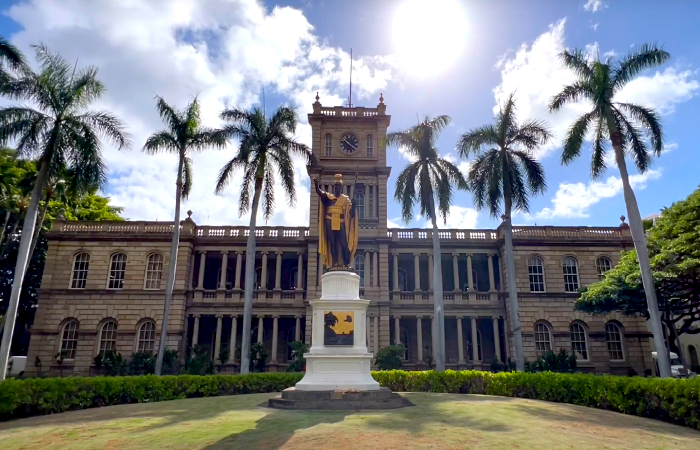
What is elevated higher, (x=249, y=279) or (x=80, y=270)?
(x=80, y=270)

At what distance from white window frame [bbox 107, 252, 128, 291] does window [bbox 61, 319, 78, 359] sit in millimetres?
2955

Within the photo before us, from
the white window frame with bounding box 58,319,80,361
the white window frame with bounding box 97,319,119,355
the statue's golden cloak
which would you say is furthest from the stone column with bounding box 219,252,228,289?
the statue's golden cloak

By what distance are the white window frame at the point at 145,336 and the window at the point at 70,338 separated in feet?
11.9

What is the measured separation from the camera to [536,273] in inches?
1177

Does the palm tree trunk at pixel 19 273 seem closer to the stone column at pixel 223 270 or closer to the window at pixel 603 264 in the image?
the stone column at pixel 223 270

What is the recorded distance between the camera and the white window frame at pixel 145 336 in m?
28.7

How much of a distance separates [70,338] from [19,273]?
14899 millimetres

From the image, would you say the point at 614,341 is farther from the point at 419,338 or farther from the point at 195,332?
the point at 195,332

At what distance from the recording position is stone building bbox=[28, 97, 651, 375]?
93.7 feet

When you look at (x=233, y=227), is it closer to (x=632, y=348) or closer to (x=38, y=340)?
(x=38, y=340)

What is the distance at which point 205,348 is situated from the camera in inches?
1137

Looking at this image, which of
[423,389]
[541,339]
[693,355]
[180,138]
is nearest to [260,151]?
[180,138]

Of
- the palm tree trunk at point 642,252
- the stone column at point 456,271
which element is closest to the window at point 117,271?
the stone column at point 456,271

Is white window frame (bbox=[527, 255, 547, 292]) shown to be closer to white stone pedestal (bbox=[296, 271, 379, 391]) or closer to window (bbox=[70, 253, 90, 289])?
white stone pedestal (bbox=[296, 271, 379, 391])
